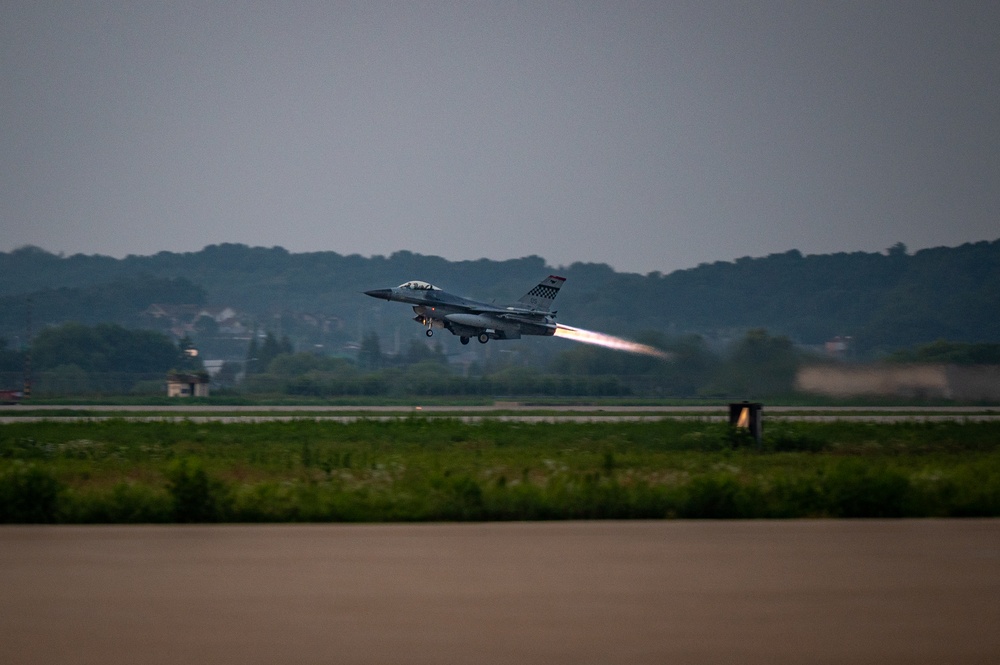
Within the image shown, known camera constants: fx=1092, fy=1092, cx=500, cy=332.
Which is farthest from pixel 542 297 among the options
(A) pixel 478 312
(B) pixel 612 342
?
(B) pixel 612 342

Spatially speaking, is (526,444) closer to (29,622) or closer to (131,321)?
(29,622)

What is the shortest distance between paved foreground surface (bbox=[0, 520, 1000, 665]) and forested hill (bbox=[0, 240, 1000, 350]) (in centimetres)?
6686

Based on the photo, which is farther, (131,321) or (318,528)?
(131,321)

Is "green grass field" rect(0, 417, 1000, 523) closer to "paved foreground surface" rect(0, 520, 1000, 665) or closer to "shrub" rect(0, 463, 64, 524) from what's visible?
"shrub" rect(0, 463, 64, 524)

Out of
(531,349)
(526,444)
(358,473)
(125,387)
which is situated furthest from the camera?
(125,387)

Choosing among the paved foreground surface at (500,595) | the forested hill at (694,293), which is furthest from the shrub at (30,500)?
the forested hill at (694,293)

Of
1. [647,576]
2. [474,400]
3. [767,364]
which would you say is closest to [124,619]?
[647,576]

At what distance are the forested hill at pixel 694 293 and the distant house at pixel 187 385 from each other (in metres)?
30.7

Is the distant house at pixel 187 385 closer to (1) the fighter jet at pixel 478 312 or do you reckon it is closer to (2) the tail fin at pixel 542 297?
(1) the fighter jet at pixel 478 312

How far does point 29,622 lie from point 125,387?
214 feet

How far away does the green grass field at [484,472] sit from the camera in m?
12.9

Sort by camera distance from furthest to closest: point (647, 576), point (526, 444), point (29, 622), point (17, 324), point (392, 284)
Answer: point (392, 284)
point (17, 324)
point (526, 444)
point (647, 576)
point (29, 622)

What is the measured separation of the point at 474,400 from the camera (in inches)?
2115

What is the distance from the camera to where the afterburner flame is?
157ft
